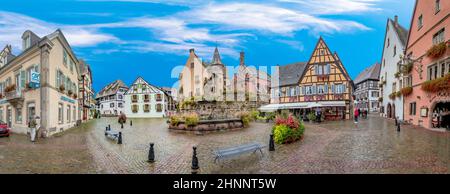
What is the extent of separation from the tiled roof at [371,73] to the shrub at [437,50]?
125 feet

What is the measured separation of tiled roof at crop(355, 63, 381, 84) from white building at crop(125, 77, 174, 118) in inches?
1756

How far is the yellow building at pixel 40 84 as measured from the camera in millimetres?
15625

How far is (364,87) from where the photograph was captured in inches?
2137

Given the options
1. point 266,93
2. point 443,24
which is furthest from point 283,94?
point 443,24

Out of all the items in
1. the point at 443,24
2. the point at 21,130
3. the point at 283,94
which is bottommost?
the point at 21,130

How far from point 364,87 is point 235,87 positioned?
34.7 meters

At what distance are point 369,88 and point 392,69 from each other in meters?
25.6

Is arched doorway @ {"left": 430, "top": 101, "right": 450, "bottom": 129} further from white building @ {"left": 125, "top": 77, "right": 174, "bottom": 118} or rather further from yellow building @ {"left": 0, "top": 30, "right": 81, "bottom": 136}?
white building @ {"left": 125, "top": 77, "right": 174, "bottom": 118}

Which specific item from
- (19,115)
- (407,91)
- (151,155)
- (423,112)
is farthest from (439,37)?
(19,115)

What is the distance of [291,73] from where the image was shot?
3403 cm

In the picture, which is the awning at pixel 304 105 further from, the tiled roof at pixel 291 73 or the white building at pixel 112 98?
the white building at pixel 112 98

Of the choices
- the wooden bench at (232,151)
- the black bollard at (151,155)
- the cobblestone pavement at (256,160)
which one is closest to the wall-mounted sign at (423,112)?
the cobblestone pavement at (256,160)

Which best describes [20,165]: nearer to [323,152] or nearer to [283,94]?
[323,152]

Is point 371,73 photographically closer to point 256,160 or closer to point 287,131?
point 287,131
